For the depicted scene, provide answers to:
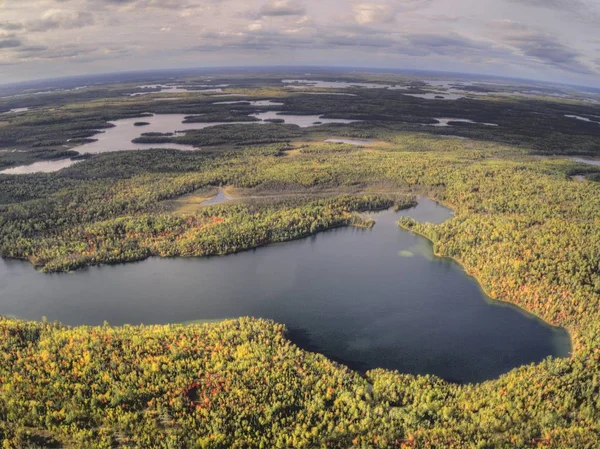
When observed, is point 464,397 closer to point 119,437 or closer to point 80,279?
point 119,437

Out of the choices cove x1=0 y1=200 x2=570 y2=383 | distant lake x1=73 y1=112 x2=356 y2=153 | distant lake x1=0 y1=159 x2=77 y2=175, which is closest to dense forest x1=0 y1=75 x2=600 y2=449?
cove x1=0 y1=200 x2=570 y2=383

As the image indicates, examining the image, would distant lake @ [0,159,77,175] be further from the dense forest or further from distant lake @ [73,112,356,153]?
distant lake @ [73,112,356,153]

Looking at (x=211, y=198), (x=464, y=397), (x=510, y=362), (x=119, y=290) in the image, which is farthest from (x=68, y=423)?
(x=211, y=198)

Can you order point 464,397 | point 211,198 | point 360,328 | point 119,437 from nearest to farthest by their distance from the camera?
1. point 119,437
2. point 464,397
3. point 360,328
4. point 211,198

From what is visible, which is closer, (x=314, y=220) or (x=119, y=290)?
(x=119, y=290)

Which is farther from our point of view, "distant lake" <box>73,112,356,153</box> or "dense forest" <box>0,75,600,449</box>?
"distant lake" <box>73,112,356,153</box>

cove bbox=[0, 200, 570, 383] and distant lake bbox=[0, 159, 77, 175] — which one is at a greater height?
distant lake bbox=[0, 159, 77, 175]

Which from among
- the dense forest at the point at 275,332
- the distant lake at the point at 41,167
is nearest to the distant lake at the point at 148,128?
the distant lake at the point at 41,167

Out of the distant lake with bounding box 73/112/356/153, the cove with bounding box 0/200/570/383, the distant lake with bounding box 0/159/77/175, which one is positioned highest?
the distant lake with bounding box 73/112/356/153
